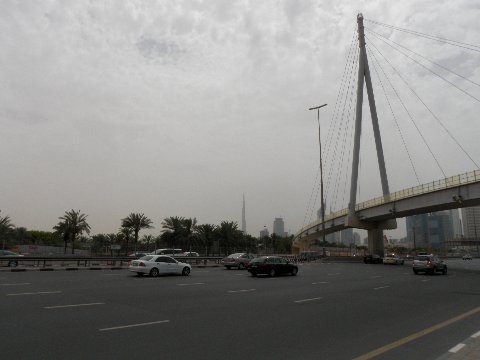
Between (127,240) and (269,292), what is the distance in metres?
56.0

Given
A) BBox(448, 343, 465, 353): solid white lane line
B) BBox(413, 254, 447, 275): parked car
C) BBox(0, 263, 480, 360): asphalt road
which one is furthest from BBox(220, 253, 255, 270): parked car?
BBox(448, 343, 465, 353): solid white lane line

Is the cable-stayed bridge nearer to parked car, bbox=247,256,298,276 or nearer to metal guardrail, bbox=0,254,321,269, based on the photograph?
metal guardrail, bbox=0,254,321,269

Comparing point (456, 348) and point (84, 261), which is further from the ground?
point (84, 261)

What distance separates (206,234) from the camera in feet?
229

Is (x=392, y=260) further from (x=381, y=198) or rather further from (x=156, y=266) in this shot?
(x=156, y=266)

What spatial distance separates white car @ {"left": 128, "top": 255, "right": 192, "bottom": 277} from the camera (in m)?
26.0

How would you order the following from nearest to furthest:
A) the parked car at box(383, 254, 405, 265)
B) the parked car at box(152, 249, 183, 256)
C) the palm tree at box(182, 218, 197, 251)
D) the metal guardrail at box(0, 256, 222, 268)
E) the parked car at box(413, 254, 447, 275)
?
1. the metal guardrail at box(0, 256, 222, 268)
2. the parked car at box(413, 254, 447, 275)
3. the parked car at box(152, 249, 183, 256)
4. the parked car at box(383, 254, 405, 265)
5. the palm tree at box(182, 218, 197, 251)

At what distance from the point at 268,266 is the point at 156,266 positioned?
7256 mm

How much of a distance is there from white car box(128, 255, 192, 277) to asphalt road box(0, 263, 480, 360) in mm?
9071

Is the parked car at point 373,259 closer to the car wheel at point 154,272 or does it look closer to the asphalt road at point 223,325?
the car wheel at point 154,272

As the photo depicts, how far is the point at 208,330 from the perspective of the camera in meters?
9.66

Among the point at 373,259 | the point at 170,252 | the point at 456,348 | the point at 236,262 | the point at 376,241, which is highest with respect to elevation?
the point at 376,241

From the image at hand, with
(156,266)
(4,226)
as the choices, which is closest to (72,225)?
(4,226)

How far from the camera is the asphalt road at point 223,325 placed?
784cm
